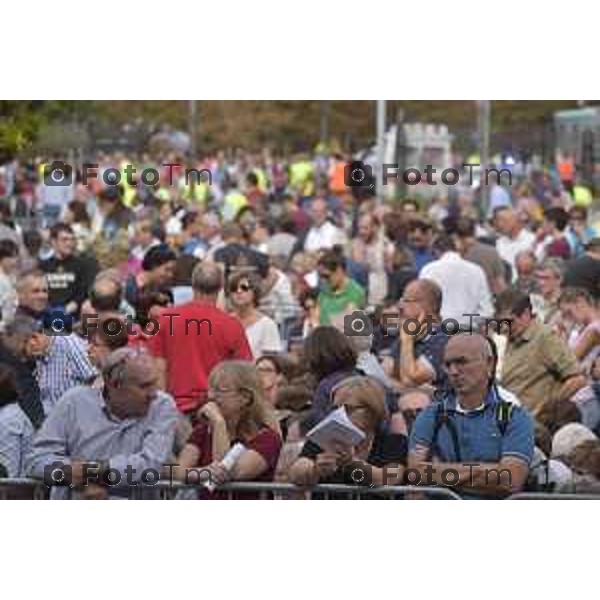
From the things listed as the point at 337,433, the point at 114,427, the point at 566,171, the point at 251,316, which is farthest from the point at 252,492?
the point at 566,171

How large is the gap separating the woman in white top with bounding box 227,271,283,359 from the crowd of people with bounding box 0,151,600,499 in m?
0.02

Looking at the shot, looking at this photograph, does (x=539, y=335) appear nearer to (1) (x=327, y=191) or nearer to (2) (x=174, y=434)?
(2) (x=174, y=434)

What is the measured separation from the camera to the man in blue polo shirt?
401 inches

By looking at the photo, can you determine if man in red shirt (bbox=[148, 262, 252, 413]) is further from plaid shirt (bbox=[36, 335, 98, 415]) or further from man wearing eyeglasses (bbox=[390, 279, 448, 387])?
man wearing eyeglasses (bbox=[390, 279, 448, 387])

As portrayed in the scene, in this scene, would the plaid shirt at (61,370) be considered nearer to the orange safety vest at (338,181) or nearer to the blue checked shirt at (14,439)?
the blue checked shirt at (14,439)

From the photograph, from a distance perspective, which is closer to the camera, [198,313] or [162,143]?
[198,313]

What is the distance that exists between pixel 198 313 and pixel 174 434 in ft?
9.12

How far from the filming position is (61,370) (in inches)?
500

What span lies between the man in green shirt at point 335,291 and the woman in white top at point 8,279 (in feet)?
7.83

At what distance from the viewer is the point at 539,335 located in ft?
44.3

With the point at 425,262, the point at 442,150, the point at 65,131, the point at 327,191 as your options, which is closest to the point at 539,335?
the point at 425,262

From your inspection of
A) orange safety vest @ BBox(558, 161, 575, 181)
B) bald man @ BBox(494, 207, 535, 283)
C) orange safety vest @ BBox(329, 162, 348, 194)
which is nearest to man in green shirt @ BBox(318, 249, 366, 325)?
bald man @ BBox(494, 207, 535, 283)

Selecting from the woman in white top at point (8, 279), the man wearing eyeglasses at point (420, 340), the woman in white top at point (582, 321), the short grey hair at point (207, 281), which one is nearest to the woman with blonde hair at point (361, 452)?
the man wearing eyeglasses at point (420, 340)

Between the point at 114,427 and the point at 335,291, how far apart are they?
722cm
